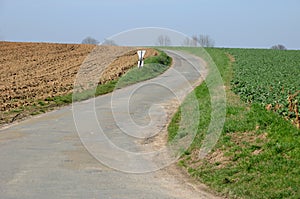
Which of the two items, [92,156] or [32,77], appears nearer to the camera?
[92,156]

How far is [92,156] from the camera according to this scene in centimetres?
1161

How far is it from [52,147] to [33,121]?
4.42m

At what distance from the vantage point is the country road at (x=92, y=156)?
28.8 ft

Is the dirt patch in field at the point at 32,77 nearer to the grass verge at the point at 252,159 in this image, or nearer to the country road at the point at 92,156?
the country road at the point at 92,156

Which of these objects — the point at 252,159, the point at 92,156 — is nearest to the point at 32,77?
the point at 92,156

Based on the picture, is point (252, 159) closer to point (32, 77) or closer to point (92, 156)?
point (92, 156)

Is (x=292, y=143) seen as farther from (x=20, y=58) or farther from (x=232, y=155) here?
(x=20, y=58)

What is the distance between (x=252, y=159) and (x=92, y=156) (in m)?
3.71

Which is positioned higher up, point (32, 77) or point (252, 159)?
point (252, 159)

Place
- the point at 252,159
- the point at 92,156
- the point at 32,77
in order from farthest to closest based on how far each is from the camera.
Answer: the point at 32,77, the point at 92,156, the point at 252,159

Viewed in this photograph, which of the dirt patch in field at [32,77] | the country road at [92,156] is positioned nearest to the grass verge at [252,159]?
the country road at [92,156]

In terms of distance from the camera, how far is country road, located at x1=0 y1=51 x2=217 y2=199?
345 inches

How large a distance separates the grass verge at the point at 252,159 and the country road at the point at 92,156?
18.0 inches

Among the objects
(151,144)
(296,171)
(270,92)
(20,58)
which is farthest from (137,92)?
(20,58)
